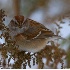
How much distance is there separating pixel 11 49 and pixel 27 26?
0.24 m

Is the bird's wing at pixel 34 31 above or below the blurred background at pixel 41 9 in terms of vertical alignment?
below

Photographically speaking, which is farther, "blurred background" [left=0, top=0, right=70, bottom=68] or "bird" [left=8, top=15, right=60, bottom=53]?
"blurred background" [left=0, top=0, right=70, bottom=68]

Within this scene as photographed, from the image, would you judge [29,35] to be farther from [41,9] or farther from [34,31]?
[41,9]

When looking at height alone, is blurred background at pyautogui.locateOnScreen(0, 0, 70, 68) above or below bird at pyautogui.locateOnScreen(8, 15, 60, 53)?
above

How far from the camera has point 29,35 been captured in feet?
2.70

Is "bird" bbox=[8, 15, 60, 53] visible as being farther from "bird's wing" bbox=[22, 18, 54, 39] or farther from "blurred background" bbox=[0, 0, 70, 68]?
"blurred background" bbox=[0, 0, 70, 68]

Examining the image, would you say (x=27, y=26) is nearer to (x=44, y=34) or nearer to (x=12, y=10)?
(x=44, y=34)

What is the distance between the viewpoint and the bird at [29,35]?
0.80 meters

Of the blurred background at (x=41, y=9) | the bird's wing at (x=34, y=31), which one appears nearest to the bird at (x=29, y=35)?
the bird's wing at (x=34, y=31)

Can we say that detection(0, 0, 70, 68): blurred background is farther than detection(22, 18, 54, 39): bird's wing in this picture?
Yes

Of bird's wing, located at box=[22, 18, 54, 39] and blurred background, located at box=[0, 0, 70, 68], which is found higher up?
blurred background, located at box=[0, 0, 70, 68]

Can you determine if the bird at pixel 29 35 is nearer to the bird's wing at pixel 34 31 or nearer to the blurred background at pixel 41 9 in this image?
the bird's wing at pixel 34 31

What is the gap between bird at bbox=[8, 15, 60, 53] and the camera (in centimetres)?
80

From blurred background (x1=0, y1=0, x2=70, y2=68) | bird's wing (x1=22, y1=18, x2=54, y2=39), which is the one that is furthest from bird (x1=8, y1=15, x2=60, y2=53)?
blurred background (x1=0, y1=0, x2=70, y2=68)
